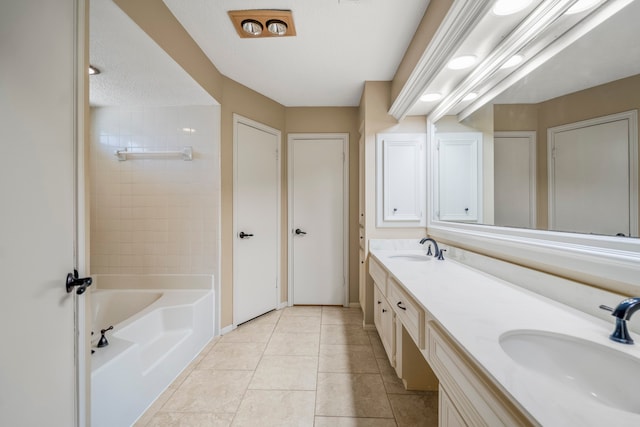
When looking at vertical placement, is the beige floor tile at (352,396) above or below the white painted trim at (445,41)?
below

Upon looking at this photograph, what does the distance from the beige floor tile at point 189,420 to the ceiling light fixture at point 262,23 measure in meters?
2.48

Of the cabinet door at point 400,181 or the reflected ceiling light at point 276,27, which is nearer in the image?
the reflected ceiling light at point 276,27

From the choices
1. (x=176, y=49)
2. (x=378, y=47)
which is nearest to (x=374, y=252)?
(x=378, y=47)

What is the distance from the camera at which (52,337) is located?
848 millimetres

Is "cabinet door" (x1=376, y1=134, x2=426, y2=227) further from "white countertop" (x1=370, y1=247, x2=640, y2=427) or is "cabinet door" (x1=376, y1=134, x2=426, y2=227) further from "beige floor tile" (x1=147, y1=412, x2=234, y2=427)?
"beige floor tile" (x1=147, y1=412, x2=234, y2=427)

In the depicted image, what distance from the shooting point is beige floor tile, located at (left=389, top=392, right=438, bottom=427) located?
138 cm

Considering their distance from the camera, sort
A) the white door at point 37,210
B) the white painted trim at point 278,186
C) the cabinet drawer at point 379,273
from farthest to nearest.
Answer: the white painted trim at point 278,186
the cabinet drawer at point 379,273
the white door at point 37,210

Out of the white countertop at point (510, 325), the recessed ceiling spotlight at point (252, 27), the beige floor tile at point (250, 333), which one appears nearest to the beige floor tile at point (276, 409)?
the beige floor tile at point (250, 333)

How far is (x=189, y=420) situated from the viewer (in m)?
1.40

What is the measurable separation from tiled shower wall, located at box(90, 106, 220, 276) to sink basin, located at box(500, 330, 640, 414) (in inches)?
88.5

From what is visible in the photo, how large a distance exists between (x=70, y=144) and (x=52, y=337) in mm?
691

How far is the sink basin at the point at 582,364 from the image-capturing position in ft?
1.98

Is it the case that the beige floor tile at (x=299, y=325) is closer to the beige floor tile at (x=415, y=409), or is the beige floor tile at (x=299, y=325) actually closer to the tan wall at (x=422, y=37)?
the beige floor tile at (x=415, y=409)

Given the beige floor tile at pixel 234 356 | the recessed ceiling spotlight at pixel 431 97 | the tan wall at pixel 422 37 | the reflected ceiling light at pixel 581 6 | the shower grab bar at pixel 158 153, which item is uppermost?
the tan wall at pixel 422 37
